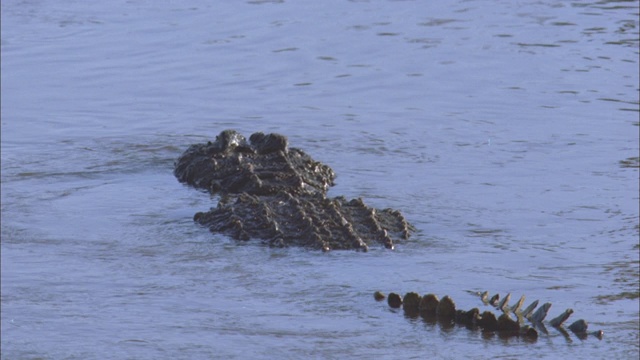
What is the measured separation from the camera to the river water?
811cm

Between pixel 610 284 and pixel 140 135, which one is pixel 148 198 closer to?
pixel 140 135

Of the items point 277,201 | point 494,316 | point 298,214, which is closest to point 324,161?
point 277,201

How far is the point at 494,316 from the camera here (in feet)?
26.4

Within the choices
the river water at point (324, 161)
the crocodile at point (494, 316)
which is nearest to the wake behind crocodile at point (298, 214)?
the crocodile at point (494, 316)

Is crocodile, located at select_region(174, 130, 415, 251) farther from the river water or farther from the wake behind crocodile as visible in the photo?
the river water

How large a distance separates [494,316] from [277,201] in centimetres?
262

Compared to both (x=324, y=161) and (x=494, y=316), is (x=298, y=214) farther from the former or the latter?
(x=324, y=161)

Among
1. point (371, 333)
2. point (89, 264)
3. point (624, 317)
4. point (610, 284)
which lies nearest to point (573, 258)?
point (610, 284)

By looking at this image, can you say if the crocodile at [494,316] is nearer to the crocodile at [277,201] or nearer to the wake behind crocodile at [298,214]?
the wake behind crocodile at [298,214]

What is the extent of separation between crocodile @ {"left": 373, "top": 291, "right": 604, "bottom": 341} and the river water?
8 centimetres

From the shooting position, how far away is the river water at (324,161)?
319 inches

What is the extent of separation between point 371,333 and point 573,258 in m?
2.15

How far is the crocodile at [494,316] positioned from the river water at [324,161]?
3.0 inches

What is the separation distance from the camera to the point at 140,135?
13.2m
